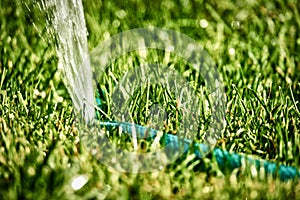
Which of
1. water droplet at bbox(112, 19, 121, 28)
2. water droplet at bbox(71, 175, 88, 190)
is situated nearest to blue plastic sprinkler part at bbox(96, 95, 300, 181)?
water droplet at bbox(71, 175, 88, 190)

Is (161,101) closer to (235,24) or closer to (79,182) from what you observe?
(79,182)

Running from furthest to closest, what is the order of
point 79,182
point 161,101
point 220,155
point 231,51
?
1. point 231,51
2. point 161,101
3. point 220,155
4. point 79,182

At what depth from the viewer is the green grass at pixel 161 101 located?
1.16m

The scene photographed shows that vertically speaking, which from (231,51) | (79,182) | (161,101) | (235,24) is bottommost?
(79,182)

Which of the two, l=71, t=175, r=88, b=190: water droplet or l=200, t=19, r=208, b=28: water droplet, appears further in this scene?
l=200, t=19, r=208, b=28: water droplet

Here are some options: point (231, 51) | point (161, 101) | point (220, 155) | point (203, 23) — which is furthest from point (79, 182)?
point (203, 23)

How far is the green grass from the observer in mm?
1156

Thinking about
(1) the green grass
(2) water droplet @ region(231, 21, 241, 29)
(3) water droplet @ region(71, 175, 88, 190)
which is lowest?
(3) water droplet @ region(71, 175, 88, 190)

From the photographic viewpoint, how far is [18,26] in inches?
84.1

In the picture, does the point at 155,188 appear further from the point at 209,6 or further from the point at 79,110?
Result: the point at 209,6

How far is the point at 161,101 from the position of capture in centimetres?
163

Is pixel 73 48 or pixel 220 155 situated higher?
pixel 73 48

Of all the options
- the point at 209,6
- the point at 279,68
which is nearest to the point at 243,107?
the point at 279,68

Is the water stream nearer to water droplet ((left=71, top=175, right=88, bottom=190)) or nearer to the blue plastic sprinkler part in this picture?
the blue plastic sprinkler part
